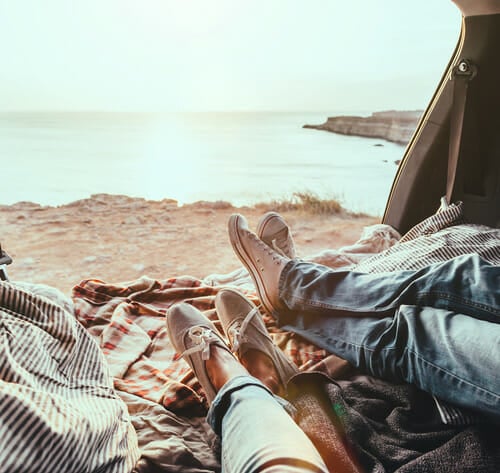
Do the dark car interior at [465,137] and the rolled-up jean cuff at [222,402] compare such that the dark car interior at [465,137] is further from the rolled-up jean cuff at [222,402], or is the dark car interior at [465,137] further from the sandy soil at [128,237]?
the rolled-up jean cuff at [222,402]

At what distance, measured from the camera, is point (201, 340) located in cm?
88

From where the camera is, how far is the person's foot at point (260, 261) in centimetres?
113

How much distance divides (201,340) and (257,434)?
1.16 ft

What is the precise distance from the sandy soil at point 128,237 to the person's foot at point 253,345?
0.90 metres

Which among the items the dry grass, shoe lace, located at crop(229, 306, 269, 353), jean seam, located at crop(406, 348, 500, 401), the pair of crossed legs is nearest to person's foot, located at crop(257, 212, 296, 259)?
the pair of crossed legs

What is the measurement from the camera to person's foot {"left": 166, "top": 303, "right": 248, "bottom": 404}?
79cm

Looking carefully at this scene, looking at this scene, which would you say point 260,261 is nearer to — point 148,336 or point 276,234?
point 276,234

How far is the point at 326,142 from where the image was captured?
12.8 ft

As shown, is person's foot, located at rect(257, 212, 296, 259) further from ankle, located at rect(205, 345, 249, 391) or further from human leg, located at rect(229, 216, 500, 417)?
ankle, located at rect(205, 345, 249, 391)

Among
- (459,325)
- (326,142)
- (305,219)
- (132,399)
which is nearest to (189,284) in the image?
(132,399)

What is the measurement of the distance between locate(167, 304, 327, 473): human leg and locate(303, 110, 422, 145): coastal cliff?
5.39ft

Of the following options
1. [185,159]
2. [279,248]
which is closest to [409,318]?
[279,248]

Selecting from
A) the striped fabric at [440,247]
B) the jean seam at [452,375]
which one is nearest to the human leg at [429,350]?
the jean seam at [452,375]

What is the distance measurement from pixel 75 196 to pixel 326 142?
2.23 meters
